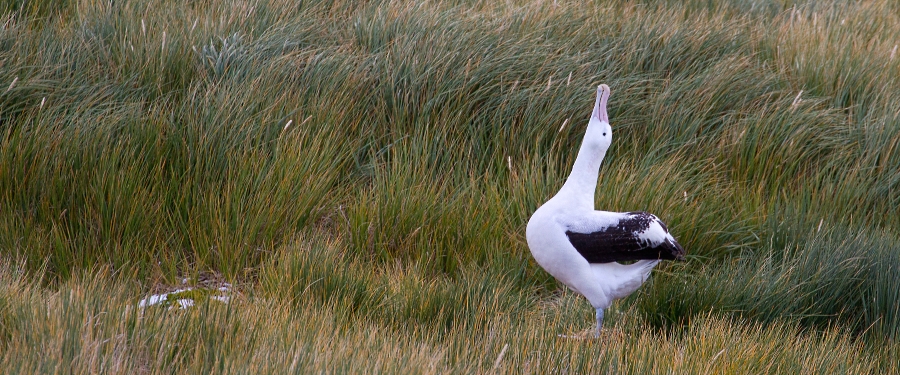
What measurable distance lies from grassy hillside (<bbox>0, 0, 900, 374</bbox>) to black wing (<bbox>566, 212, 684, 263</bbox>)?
288mm

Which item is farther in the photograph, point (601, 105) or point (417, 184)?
point (417, 184)

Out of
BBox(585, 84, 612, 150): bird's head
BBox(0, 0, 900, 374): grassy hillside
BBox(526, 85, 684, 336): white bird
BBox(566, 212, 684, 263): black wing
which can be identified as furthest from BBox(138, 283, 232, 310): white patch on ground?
BBox(585, 84, 612, 150): bird's head

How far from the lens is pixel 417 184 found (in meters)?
4.40

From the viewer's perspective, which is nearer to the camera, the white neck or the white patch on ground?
the white patch on ground

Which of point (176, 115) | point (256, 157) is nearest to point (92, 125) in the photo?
point (176, 115)

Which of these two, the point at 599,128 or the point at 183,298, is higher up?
the point at 599,128

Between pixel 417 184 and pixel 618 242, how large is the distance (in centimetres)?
131

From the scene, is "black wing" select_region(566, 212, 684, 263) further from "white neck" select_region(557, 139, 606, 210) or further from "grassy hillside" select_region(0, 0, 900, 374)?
"grassy hillside" select_region(0, 0, 900, 374)

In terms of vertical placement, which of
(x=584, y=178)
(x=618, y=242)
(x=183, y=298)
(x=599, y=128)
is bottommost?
(x=183, y=298)

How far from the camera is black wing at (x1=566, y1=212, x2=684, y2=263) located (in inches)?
132

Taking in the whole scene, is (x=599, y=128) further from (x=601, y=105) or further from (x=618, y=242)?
(x=618, y=242)

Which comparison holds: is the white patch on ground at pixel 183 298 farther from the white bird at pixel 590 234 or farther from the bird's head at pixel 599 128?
the bird's head at pixel 599 128

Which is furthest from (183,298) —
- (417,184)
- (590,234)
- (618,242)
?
(618,242)

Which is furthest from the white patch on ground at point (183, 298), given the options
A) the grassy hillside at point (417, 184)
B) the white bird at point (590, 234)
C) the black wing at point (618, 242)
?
the black wing at point (618, 242)
